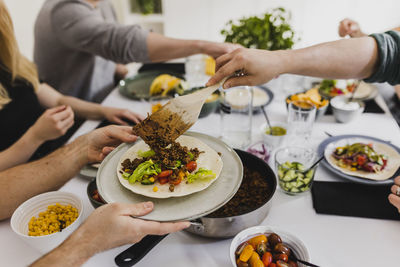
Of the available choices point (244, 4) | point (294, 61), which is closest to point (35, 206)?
point (294, 61)

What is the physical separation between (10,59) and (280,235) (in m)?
1.61

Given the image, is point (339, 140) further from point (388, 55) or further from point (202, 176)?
point (202, 176)

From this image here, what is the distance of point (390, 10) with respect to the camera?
3479 mm

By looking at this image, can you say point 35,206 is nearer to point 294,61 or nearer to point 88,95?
point 294,61

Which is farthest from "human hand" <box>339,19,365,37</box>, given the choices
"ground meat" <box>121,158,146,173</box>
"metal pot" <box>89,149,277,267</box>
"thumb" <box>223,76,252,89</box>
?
"ground meat" <box>121,158,146,173</box>

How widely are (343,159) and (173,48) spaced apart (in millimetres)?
1160

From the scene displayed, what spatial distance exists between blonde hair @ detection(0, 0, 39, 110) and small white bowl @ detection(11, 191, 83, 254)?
82 cm

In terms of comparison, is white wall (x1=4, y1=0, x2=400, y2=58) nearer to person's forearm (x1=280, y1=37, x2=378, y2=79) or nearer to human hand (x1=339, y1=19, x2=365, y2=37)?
human hand (x1=339, y1=19, x2=365, y2=37)

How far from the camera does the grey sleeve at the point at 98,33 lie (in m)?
1.88

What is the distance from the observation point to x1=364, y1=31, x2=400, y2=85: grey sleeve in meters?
1.22

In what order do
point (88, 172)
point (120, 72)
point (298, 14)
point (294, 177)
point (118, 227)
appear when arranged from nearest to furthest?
point (118, 227)
point (294, 177)
point (88, 172)
point (120, 72)
point (298, 14)

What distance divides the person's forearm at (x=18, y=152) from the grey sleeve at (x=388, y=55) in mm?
1563

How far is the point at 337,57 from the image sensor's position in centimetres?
126

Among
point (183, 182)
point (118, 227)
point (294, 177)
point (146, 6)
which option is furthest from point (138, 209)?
point (146, 6)
